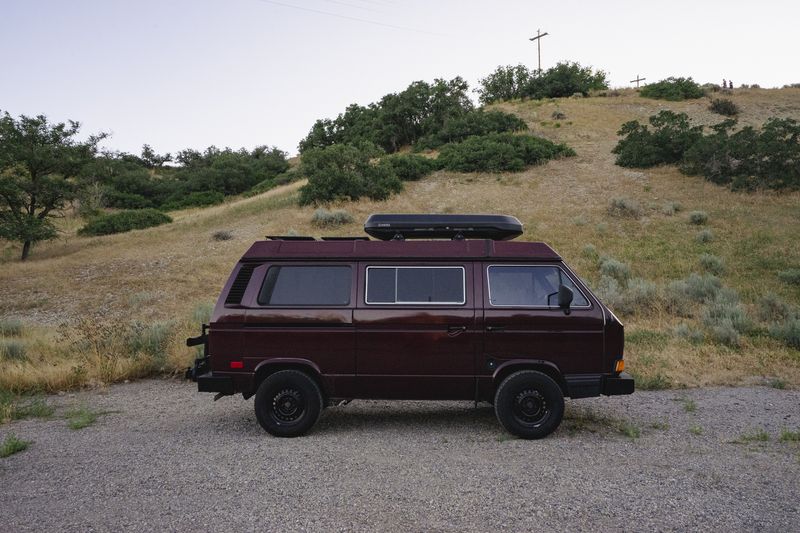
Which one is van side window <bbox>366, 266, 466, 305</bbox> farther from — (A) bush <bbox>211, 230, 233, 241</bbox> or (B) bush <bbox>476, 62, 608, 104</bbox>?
(B) bush <bbox>476, 62, 608, 104</bbox>

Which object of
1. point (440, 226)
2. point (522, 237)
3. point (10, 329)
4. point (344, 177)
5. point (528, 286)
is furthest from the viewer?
point (344, 177)

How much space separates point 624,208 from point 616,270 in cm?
950

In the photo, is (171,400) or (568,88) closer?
(171,400)

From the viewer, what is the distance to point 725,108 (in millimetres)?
45375

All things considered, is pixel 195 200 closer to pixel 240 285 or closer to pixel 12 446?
pixel 240 285

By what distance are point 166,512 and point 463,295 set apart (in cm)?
368

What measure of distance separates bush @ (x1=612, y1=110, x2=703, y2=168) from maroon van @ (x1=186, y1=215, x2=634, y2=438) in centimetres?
2990

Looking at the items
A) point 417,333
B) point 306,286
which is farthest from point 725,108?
point 306,286

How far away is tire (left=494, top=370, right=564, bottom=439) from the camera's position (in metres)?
6.34

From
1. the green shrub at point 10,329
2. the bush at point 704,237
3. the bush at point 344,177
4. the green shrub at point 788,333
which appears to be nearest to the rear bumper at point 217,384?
the green shrub at point 10,329

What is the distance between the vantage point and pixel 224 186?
50.7m

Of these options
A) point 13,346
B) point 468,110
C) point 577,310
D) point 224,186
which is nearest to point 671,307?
point 577,310

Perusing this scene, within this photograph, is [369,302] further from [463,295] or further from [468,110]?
[468,110]

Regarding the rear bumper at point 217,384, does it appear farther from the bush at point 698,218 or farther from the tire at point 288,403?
the bush at point 698,218
